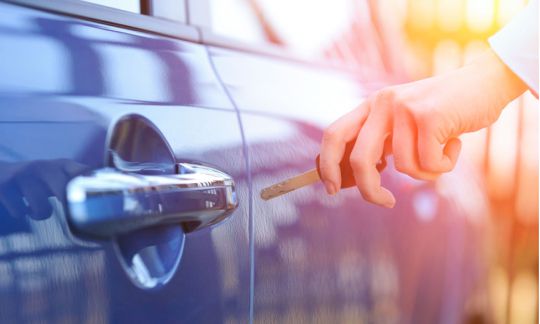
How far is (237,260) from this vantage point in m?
0.91

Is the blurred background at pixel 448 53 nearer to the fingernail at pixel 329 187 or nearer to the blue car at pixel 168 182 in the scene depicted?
the blue car at pixel 168 182

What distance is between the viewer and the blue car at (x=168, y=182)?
27.0 inches

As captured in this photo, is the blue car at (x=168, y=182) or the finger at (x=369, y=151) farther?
the finger at (x=369, y=151)

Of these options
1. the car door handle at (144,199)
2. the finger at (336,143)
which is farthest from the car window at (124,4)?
the finger at (336,143)

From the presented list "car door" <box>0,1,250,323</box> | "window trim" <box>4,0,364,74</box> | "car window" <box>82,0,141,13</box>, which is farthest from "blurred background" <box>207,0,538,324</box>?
"car door" <box>0,1,250,323</box>

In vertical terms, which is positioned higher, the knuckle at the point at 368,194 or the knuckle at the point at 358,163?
the knuckle at the point at 358,163

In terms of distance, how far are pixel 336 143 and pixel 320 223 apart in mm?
131

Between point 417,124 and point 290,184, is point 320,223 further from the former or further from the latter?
point 417,124

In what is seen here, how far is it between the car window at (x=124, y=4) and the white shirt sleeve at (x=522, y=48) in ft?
1.97

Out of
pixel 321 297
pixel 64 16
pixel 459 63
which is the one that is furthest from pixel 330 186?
pixel 459 63

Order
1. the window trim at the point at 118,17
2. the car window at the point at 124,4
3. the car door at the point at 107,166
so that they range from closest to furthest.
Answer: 1. the car door at the point at 107,166
2. the window trim at the point at 118,17
3. the car window at the point at 124,4

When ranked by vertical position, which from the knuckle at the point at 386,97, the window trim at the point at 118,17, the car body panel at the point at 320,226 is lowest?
the car body panel at the point at 320,226

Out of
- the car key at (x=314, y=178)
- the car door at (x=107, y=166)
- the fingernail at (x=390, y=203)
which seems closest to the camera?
the car door at (x=107, y=166)

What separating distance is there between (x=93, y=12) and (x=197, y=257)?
1.07ft
